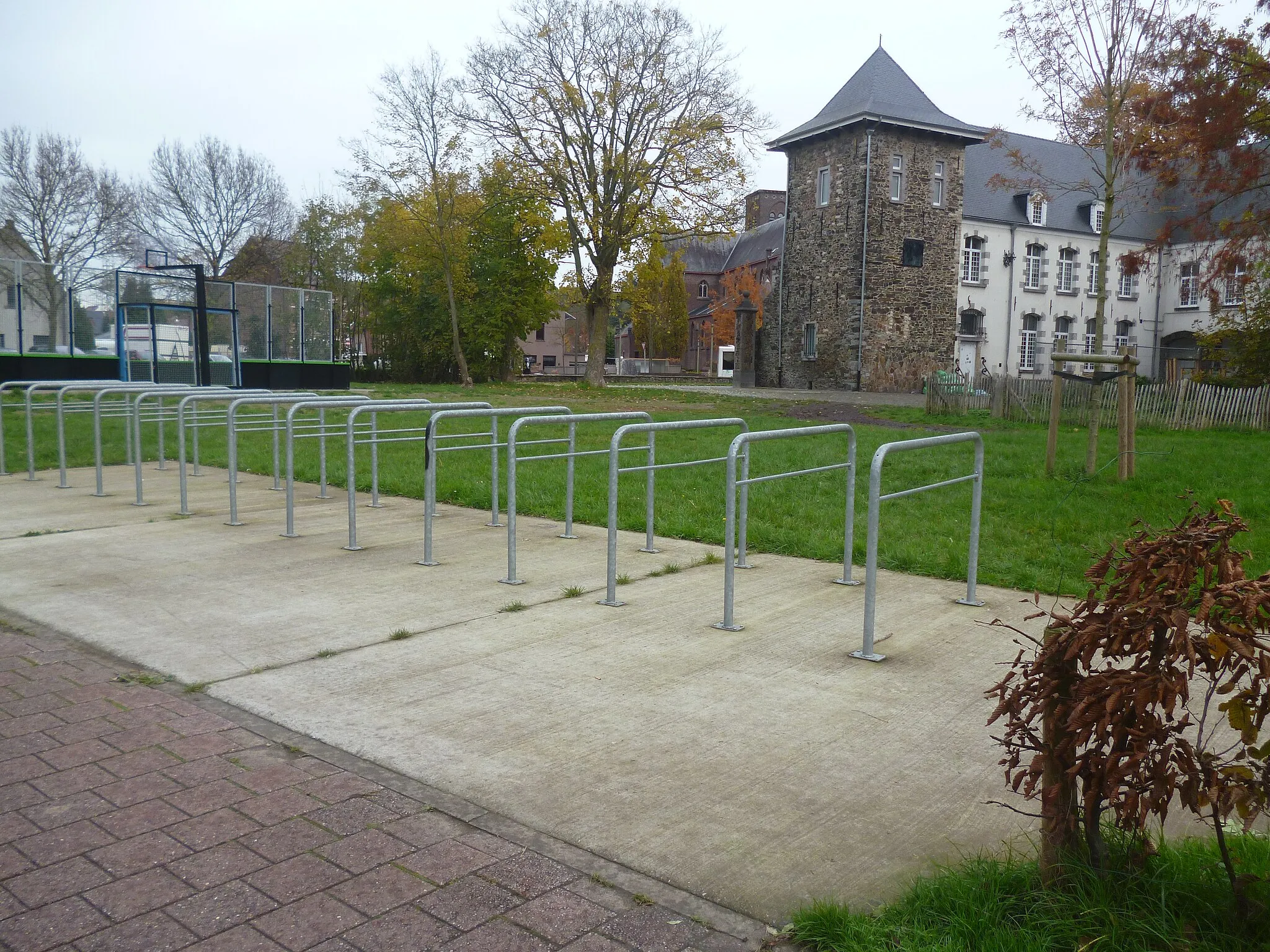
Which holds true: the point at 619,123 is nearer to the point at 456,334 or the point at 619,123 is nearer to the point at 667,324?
the point at 456,334

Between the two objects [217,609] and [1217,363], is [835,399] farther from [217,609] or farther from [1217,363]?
[217,609]

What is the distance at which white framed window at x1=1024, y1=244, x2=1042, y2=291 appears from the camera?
144 ft

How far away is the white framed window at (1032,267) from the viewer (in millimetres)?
43906

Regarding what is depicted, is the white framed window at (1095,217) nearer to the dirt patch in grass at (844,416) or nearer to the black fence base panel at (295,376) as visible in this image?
the dirt patch in grass at (844,416)

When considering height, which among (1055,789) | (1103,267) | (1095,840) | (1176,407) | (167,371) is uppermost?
(1103,267)

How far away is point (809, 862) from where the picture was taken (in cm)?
290

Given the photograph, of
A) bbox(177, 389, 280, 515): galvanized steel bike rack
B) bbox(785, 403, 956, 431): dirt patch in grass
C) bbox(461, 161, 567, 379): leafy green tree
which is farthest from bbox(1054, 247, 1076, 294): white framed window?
bbox(177, 389, 280, 515): galvanized steel bike rack

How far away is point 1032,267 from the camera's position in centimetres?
4428

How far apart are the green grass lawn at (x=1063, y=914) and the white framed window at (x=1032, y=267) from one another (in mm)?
44958

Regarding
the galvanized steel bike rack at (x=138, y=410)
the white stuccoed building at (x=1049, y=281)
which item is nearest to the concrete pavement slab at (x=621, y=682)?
the galvanized steel bike rack at (x=138, y=410)

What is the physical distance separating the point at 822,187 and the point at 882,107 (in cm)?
369

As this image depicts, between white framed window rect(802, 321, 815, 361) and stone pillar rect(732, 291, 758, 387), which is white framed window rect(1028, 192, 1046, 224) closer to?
white framed window rect(802, 321, 815, 361)

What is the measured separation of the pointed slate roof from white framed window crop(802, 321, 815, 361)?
A: 24.0 feet

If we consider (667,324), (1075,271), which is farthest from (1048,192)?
(667,324)
